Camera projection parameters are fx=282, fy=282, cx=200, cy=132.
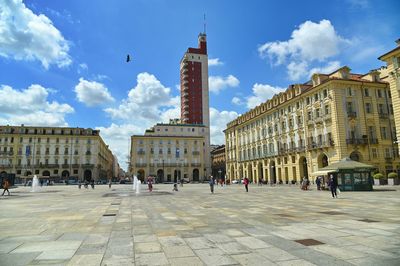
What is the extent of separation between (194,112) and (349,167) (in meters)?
81.0

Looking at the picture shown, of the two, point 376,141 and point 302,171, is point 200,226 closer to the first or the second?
point 376,141

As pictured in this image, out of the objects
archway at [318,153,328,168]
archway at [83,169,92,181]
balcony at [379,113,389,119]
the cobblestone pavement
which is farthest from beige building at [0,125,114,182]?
the cobblestone pavement

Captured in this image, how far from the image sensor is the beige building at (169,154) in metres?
86.9

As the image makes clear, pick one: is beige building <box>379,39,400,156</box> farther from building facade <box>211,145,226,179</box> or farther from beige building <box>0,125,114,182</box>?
beige building <box>0,125,114,182</box>

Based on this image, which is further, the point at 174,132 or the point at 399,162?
the point at 174,132

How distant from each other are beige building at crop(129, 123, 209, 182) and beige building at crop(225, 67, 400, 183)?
35884mm

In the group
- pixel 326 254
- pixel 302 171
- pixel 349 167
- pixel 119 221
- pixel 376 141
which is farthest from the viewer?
pixel 302 171

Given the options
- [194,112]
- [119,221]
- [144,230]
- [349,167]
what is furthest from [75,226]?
[194,112]

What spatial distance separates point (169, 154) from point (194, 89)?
30356 millimetres

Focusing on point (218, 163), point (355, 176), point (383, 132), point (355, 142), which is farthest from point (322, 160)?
point (218, 163)

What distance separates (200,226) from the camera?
32.7 feet

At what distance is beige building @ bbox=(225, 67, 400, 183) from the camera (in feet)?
138

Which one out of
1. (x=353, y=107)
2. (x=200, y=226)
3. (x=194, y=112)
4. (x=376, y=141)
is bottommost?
(x=200, y=226)

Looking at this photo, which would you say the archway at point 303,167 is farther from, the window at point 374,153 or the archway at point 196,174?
the archway at point 196,174
